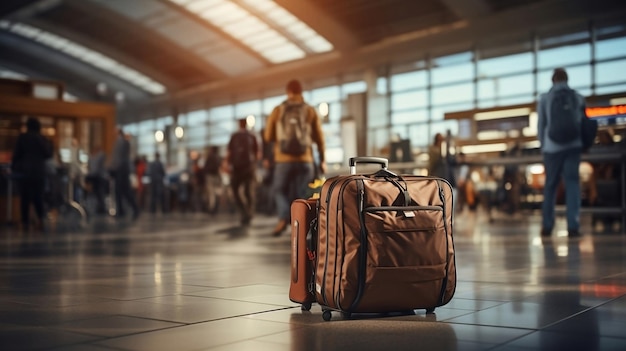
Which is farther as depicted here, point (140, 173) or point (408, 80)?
point (408, 80)

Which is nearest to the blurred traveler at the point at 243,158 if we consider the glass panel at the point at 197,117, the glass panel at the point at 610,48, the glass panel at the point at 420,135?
the glass panel at the point at 610,48

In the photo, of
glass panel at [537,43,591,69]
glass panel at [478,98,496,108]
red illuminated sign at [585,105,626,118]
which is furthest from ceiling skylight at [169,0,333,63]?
red illuminated sign at [585,105,626,118]

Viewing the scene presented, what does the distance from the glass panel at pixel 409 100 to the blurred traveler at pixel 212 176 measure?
9775 millimetres

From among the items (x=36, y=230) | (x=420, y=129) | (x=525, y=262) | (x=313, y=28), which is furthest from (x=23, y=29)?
(x=525, y=262)

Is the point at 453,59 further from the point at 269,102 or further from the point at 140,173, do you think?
the point at 140,173

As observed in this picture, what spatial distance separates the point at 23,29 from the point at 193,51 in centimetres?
936

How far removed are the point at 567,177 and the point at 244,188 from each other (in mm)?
5261

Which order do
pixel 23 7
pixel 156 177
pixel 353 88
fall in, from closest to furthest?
pixel 156 177 < pixel 353 88 < pixel 23 7

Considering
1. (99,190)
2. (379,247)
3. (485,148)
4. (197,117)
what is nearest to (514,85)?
(485,148)

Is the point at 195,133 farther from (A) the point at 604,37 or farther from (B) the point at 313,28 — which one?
(A) the point at 604,37

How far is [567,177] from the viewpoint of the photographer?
26.9 feet

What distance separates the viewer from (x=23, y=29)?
117ft

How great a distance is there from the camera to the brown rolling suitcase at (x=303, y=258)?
3094 mm

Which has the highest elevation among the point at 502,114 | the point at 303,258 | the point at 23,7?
the point at 23,7
